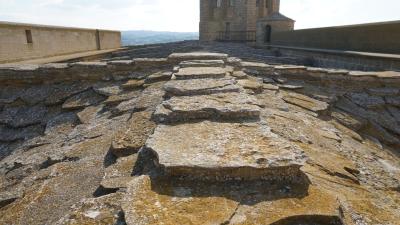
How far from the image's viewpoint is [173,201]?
6.07 feet

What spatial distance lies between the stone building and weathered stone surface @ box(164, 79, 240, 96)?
86.0 feet

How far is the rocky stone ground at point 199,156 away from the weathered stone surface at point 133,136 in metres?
0.01

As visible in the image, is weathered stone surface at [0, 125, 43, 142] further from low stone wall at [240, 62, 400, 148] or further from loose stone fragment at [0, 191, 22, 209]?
low stone wall at [240, 62, 400, 148]

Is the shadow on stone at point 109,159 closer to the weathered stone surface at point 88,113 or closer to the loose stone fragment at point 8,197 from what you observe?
the loose stone fragment at point 8,197

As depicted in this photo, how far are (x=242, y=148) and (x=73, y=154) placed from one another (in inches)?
68.5

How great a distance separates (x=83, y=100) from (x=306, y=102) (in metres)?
3.51

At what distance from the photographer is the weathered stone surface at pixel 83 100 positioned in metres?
4.95

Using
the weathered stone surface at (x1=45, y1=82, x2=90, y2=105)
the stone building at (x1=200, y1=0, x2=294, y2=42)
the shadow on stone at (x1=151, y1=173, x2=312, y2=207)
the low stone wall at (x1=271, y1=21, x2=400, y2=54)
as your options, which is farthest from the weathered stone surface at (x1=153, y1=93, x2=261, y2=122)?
the stone building at (x1=200, y1=0, x2=294, y2=42)

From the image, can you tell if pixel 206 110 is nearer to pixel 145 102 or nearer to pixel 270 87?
pixel 145 102

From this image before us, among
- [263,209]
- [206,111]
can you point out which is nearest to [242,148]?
[263,209]

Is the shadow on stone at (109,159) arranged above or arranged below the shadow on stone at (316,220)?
below

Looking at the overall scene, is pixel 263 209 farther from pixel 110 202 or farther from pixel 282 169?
pixel 110 202

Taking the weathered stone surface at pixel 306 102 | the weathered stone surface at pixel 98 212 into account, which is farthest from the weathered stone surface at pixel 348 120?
the weathered stone surface at pixel 98 212

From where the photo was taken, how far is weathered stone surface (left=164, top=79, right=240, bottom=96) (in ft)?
11.8
